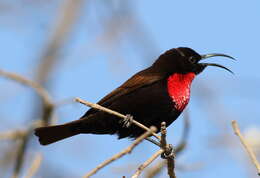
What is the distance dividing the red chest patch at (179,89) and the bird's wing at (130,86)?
12 cm

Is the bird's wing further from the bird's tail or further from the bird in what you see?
the bird's tail

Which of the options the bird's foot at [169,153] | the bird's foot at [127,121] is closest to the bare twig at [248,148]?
the bird's foot at [169,153]

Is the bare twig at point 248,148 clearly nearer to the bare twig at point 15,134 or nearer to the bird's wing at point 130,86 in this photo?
the bird's wing at point 130,86

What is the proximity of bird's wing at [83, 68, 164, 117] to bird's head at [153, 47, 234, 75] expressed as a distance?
0.55 feet

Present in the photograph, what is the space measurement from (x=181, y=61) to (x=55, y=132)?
1344mm

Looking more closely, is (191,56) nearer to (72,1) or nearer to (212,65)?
(212,65)

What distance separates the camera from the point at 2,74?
466 centimetres

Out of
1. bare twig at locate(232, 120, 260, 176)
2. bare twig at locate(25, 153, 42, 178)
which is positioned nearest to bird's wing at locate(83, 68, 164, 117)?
bare twig at locate(25, 153, 42, 178)

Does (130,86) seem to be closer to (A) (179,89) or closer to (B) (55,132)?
(A) (179,89)

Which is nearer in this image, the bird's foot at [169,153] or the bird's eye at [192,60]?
the bird's foot at [169,153]

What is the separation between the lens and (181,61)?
5.43 metres

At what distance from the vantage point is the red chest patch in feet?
16.1

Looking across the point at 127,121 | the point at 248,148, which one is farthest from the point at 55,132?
the point at 248,148

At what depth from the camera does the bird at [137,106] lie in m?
4.86
